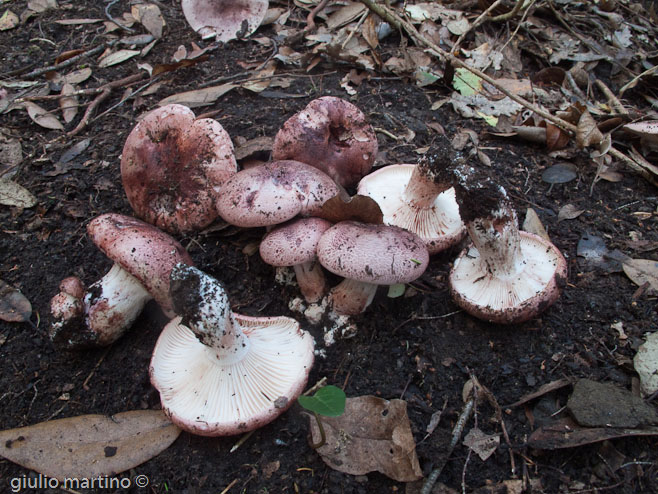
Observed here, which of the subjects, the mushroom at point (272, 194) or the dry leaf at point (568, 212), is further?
the dry leaf at point (568, 212)

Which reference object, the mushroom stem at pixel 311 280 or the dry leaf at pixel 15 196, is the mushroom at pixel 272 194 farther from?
the dry leaf at pixel 15 196

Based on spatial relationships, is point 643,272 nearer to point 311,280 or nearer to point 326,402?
point 311,280

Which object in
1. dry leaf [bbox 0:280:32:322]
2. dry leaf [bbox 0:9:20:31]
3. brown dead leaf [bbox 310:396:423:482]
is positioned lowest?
brown dead leaf [bbox 310:396:423:482]

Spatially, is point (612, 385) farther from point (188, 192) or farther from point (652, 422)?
point (188, 192)

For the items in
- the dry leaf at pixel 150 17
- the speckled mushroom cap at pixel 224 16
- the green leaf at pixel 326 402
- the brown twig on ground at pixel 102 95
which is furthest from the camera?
the dry leaf at pixel 150 17

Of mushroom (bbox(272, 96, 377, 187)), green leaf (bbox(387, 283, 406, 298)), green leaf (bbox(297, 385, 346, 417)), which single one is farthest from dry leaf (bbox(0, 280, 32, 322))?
green leaf (bbox(387, 283, 406, 298))

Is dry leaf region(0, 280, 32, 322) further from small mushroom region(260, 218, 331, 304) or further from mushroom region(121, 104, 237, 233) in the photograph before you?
small mushroom region(260, 218, 331, 304)

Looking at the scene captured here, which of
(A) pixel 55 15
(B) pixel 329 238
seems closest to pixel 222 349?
(B) pixel 329 238

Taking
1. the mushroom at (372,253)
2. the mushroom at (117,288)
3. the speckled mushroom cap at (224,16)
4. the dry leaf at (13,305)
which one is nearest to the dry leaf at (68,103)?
the speckled mushroom cap at (224,16)

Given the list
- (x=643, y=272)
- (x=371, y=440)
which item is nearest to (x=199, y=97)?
(x=371, y=440)
